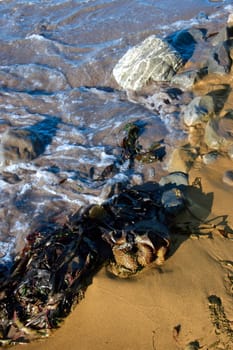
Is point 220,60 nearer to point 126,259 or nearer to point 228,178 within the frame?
point 228,178

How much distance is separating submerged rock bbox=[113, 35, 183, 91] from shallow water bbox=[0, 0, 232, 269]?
0.83 feet

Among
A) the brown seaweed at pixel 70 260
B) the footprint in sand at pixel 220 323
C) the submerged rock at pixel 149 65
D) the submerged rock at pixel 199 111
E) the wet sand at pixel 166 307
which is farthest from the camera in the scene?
the submerged rock at pixel 149 65

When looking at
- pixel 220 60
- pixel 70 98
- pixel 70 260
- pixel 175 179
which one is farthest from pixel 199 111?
pixel 70 260

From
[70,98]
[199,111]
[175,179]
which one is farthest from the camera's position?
[70,98]

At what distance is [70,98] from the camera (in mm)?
6559

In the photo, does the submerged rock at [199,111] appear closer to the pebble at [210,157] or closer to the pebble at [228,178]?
the pebble at [210,157]

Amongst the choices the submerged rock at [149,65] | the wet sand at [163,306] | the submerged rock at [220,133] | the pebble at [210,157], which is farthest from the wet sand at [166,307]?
the submerged rock at [149,65]

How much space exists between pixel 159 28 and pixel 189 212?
540cm

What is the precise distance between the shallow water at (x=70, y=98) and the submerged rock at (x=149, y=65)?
25 centimetres

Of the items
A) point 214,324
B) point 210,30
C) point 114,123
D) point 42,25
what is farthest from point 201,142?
point 42,25

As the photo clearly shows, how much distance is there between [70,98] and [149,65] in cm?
152

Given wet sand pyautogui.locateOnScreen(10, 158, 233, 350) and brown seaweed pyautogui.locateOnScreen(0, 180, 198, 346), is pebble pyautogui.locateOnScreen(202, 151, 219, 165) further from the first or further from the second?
wet sand pyautogui.locateOnScreen(10, 158, 233, 350)

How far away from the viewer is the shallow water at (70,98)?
479 centimetres

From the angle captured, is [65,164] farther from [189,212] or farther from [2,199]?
[189,212]
